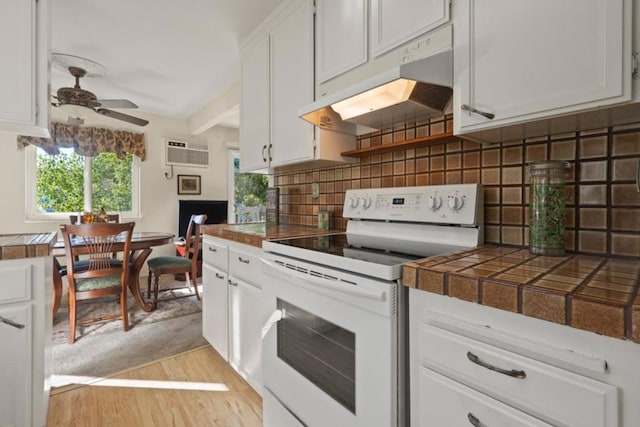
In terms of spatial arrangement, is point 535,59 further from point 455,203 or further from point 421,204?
point 421,204

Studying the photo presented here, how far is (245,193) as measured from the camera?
5.54 meters

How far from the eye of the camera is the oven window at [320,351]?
3.29ft

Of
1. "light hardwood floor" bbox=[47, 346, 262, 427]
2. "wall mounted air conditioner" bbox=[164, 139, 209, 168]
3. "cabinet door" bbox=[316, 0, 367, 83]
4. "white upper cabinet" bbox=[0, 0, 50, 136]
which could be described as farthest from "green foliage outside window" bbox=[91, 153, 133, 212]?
"cabinet door" bbox=[316, 0, 367, 83]

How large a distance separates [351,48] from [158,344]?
97.4 inches

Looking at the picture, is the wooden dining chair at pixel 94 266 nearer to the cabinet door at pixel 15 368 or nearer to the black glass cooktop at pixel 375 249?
the cabinet door at pixel 15 368

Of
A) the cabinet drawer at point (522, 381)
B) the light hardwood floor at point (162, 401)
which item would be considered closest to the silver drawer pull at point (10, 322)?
the light hardwood floor at point (162, 401)

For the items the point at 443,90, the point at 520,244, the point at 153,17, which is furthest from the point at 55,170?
the point at 520,244

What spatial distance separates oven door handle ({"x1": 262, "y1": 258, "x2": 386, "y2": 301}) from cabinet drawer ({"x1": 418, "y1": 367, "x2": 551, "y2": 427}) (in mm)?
222

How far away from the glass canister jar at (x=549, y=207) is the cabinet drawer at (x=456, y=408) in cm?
56

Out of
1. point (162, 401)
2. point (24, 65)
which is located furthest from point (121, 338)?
point (24, 65)

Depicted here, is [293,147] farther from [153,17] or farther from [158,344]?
[158,344]

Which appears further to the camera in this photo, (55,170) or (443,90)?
(55,170)

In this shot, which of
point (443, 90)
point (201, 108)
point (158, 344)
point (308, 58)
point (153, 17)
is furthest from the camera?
point (201, 108)

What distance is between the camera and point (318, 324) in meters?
1.12
